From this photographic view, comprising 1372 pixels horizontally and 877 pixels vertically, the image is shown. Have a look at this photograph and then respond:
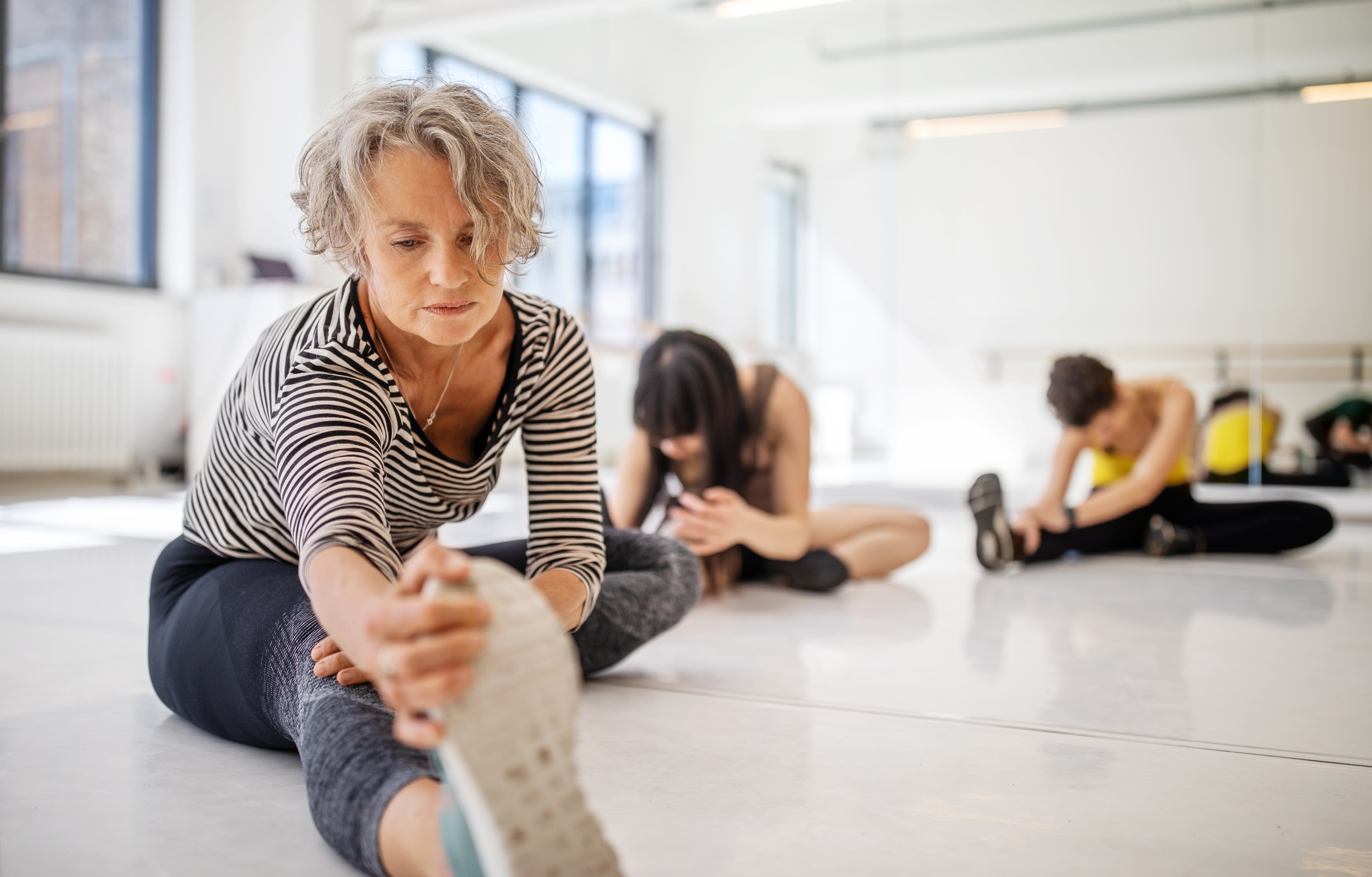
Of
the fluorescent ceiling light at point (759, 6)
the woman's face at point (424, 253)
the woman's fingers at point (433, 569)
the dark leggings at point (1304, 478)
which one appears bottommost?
the dark leggings at point (1304, 478)

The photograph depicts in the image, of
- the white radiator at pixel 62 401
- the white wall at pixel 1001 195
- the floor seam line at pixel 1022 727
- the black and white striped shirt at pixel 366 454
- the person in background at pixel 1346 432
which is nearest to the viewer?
the black and white striped shirt at pixel 366 454

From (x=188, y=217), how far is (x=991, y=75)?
13.2 ft

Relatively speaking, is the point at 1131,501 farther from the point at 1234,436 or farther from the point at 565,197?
the point at 565,197

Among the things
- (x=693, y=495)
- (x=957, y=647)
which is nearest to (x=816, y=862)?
(x=957, y=647)

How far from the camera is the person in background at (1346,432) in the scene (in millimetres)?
4301

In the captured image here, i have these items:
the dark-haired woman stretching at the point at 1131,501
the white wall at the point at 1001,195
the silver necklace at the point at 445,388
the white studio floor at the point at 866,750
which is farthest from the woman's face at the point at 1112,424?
the silver necklace at the point at 445,388

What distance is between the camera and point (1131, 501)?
3217 mm

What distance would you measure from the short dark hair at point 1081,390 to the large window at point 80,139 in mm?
4495

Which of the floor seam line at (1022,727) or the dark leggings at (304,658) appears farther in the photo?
the floor seam line at (1022,727)

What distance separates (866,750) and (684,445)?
106 centimetres

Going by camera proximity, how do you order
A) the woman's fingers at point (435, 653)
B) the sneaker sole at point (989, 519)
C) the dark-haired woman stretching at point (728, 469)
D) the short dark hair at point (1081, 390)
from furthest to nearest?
the short dark hair at point (1081, 390), the sneaker sole at point (989, 519), the dark-haired woman stretching at point (728, 469), the woman's fingers at point (435, 653)

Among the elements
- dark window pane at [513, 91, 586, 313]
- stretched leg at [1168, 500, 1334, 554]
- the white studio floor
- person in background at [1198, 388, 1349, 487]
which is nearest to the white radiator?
dark window pane at [513, 91, 586, 313]

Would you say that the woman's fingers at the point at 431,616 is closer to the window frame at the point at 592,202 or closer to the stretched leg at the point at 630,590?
the stretched leg at the point at 630,590

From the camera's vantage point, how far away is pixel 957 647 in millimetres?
1905
